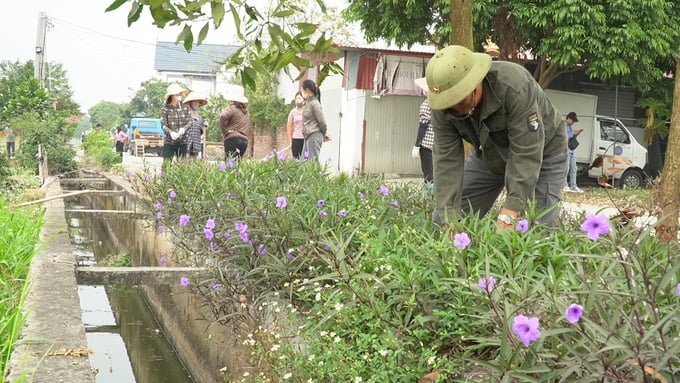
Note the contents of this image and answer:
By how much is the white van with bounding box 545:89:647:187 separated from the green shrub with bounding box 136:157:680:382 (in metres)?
14.8

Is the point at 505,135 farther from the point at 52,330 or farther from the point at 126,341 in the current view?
the point at 126,341

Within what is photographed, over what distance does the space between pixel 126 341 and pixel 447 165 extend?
408 centimetres

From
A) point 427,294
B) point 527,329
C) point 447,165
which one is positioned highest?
point 447,165

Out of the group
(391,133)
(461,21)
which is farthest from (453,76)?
(391,133)

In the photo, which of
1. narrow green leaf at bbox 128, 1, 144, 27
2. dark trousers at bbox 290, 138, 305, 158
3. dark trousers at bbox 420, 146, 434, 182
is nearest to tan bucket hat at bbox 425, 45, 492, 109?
narrow green leaf at bbox 128, 1, 144, 27

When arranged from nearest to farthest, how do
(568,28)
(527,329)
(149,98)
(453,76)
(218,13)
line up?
(527,329) < (218,13) < (453,76) < (568,28) < (149,98)

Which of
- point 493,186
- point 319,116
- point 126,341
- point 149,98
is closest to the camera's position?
point 493,186

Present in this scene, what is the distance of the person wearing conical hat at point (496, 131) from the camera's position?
3602mm

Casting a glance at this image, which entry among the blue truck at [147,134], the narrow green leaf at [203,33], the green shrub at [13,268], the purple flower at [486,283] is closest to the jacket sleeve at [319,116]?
the green shrub at [13,268]

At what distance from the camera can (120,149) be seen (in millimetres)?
40594

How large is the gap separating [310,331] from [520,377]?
1.13 m

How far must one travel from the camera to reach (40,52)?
24.8m

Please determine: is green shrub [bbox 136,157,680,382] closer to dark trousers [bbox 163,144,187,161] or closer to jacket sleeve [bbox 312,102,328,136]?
jacket sleeve [bbox 312,102,328,136]

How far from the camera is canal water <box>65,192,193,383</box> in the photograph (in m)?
6.10
